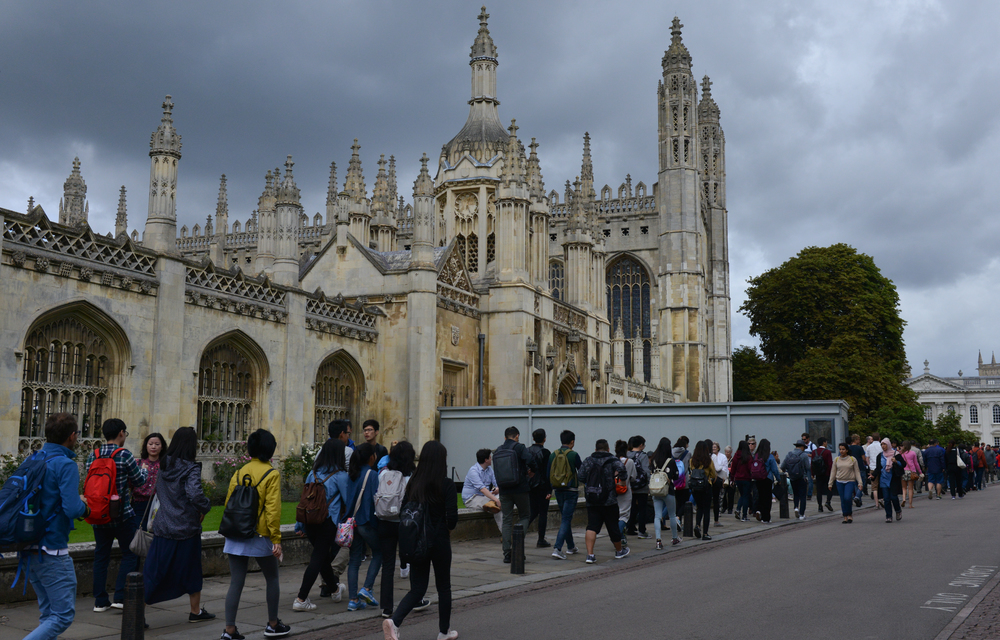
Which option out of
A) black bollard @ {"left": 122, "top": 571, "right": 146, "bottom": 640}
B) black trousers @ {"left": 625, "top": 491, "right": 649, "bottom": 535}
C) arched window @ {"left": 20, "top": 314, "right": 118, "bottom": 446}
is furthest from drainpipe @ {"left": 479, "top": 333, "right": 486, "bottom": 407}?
black bollard @ {"left": 122, "top": 571, "right": 146, "bottom": 640}

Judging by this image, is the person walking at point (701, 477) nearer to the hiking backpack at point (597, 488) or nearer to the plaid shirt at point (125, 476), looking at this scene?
the hiking backpack at point (597, 488)

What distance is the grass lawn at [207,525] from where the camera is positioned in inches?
425

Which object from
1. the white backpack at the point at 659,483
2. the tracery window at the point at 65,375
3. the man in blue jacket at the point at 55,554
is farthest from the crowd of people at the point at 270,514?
the tracery window at the point at 65,375

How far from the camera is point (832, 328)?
46.6 m

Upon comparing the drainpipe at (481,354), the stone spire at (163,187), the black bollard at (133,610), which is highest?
the stone spire at (163,187)

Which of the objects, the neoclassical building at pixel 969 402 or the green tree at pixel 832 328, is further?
the neoclassical building at pixel 969 402

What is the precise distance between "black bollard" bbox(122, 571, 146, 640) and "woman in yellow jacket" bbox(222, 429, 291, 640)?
0.83 metres

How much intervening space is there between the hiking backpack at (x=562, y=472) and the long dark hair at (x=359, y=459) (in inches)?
159

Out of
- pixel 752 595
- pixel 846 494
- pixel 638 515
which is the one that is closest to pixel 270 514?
pixel 752 595

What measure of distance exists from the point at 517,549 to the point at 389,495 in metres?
2.86

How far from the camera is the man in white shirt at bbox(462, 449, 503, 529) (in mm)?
10672

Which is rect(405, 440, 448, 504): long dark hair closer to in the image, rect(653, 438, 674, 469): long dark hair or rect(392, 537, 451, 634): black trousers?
rect(392, 537, 451, 634): black trousers

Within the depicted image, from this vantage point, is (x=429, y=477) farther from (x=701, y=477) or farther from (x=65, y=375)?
(x=65, y=375)

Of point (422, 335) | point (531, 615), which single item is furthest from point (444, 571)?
point (422, 335)
